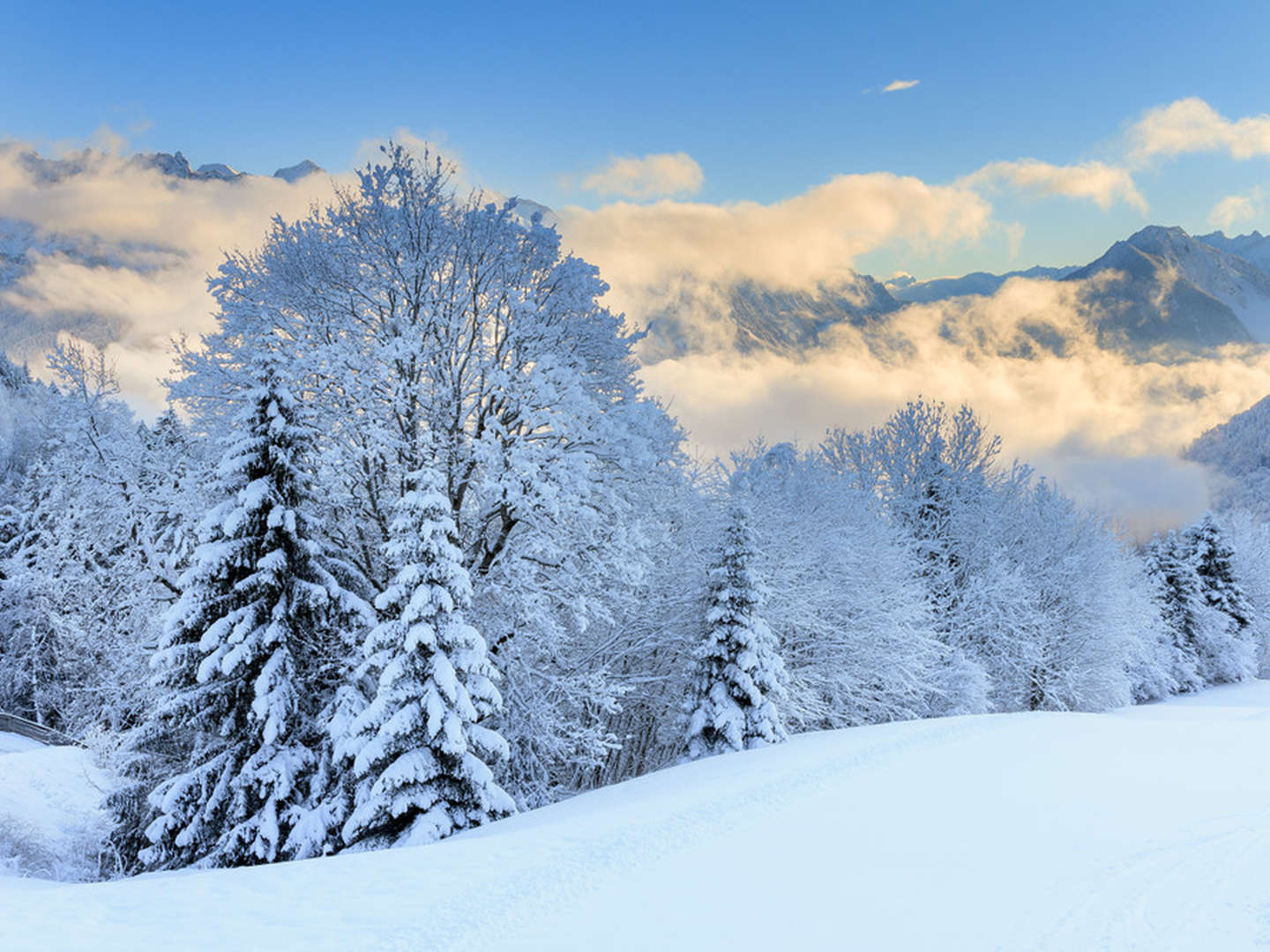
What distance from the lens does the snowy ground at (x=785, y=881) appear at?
5219 mm

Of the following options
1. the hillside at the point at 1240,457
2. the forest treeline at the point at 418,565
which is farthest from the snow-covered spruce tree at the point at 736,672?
the hillside at the point at 1240,457

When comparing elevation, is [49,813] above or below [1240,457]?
above


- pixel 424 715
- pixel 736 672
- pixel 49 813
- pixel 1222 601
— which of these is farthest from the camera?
pixel 1222 601

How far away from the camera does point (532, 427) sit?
575 inches

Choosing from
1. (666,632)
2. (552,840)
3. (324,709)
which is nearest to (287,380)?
(324,709)

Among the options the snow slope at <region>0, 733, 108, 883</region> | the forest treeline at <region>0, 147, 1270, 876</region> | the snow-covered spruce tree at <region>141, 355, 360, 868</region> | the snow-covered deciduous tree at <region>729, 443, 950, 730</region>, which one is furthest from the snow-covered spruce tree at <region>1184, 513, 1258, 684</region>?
the snow slope at <region>0, 733, 108, 883</region>

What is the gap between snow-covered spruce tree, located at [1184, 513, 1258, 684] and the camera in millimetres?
46344

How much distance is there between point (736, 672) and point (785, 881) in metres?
9.66

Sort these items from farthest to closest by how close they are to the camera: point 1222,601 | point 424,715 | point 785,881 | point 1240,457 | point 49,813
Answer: point 1240,457
point 1222,601
point 49,813
point 424,715
point 785,881

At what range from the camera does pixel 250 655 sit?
1144cm

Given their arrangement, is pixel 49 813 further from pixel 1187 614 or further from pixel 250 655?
pixel 1187 614

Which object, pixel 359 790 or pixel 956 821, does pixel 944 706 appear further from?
pixel 359 790

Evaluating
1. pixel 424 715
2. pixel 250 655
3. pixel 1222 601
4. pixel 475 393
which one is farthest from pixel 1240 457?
pixel 250 655

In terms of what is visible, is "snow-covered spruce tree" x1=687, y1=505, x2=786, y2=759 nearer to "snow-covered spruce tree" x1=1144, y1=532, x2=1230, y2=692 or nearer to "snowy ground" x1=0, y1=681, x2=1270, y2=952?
"snowy ground" x1=0, y1=681, x2=1270, y2=952
